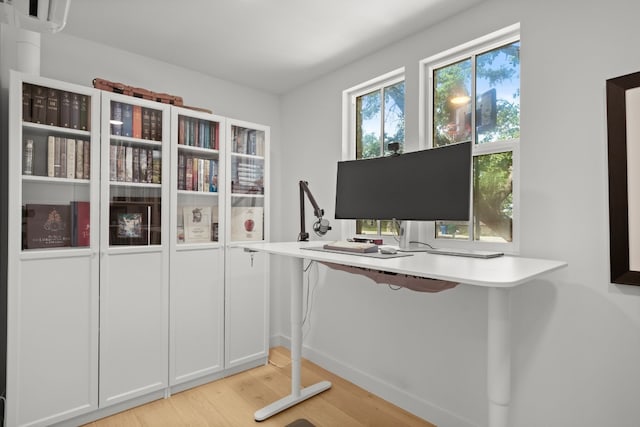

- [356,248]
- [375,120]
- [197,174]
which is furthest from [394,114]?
[197,174]

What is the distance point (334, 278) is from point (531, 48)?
199 centimetres

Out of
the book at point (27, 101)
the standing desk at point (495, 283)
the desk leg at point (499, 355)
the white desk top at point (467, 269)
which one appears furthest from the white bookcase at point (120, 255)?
the desk leg at point (499, 355)

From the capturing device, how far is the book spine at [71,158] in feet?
6.57

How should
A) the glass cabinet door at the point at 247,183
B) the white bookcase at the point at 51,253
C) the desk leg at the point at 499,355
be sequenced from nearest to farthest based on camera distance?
the desk leg at the point at 499,355
the white bookcase at the point at 51,253
the glass cabinet door at the point at 247,183

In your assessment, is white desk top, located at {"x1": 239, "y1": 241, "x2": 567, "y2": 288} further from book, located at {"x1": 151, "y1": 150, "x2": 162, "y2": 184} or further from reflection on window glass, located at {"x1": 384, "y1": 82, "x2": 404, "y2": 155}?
book, located at {"x1": 151, "y1": 150, "x2": 162, "y2": 184}

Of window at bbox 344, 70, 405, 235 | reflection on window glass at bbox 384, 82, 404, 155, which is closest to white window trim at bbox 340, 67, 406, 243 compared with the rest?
window at bbox 344, 70, 405, 235

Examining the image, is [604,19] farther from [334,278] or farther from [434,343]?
[334,278]

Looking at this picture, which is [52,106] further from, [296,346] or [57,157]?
[296,346]

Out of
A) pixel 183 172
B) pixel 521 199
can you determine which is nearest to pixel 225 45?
pixel 183 172

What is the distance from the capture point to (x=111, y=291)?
2098 mm

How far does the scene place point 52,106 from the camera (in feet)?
6.41

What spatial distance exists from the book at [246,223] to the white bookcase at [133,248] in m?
0.55

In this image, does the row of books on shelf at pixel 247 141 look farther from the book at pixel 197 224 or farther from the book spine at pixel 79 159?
the book spine at pixel 79 159

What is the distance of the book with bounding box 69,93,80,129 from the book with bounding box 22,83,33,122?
0.62 feet
